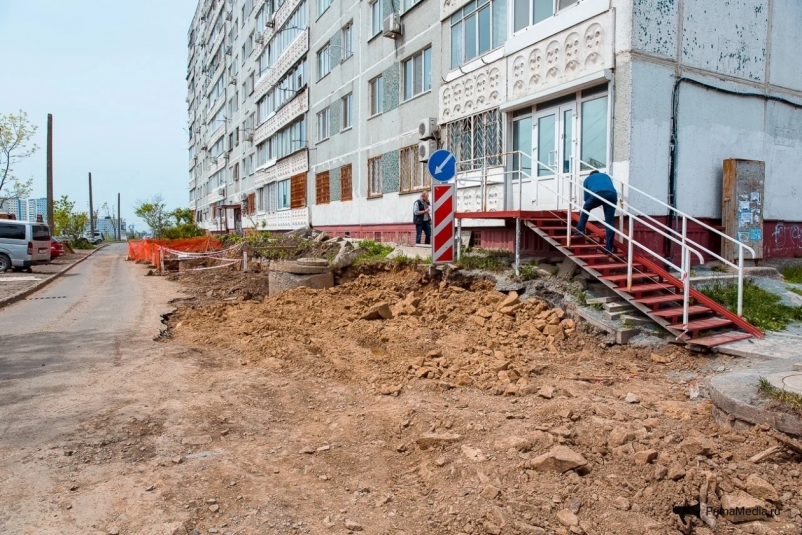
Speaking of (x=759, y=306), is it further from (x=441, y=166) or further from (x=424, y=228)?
(x=424, y=228)

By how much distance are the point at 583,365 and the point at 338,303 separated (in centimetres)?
524

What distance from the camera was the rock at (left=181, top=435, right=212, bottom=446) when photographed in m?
4.66

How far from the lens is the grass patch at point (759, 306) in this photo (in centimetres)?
774

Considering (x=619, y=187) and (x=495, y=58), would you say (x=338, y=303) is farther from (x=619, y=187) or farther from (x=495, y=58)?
(x=495, y=58)

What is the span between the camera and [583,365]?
679 cm

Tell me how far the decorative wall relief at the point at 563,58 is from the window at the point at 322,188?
1291 cm

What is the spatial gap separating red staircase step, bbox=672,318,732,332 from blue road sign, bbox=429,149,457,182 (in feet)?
15.3

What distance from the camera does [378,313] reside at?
30.7 ft

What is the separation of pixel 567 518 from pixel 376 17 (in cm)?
1882

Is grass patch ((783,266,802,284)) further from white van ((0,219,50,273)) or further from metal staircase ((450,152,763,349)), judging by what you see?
white van ((0,219,50,273))

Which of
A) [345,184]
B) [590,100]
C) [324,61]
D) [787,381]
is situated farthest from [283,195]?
[787,381]

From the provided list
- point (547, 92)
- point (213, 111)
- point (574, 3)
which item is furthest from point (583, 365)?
point (213, 111)

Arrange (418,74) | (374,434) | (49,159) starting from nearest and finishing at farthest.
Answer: (374,434) < (418,74) < (49,159)

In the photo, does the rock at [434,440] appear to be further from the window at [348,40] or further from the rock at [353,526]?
the window at [348,40]
